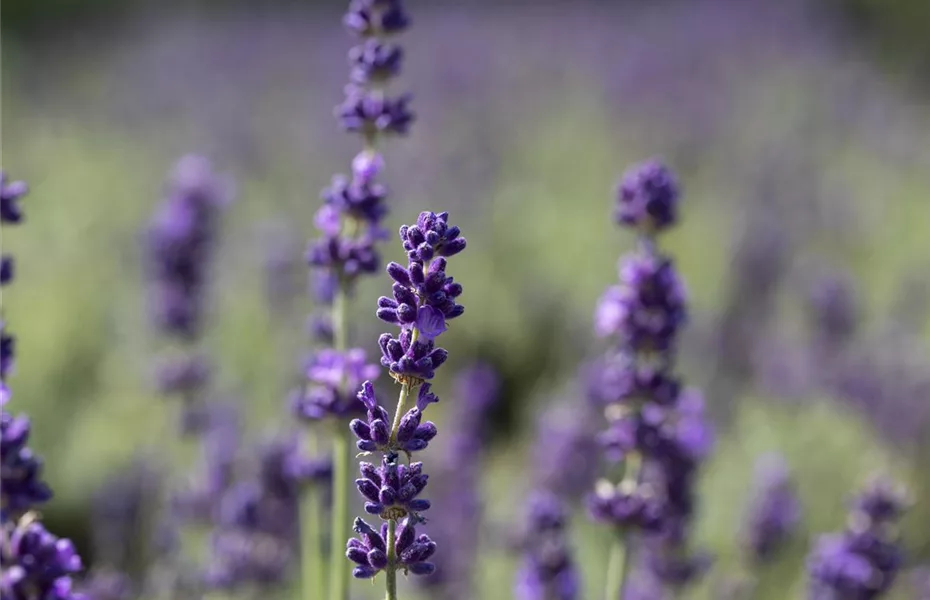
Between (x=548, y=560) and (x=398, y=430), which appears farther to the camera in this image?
(x=548, y=560)

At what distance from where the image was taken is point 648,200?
8.98 feet

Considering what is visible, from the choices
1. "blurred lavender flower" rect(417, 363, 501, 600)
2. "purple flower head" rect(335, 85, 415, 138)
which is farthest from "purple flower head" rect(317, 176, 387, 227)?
"blurred lavender flower" rect(417, 363, 501, 600)

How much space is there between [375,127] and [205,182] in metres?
2.24

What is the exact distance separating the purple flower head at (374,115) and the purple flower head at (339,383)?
50cm

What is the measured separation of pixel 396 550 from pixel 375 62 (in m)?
1.22

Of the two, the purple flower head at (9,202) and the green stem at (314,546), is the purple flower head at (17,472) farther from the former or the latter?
the green stem at (314,546)

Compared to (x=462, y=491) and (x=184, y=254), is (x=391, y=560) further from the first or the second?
(x=184, y=254)

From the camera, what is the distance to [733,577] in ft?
12.0

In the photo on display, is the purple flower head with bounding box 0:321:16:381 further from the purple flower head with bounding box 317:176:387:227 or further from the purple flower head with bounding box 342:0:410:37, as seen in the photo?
the purple flower head with bounding box 342:0:410:37


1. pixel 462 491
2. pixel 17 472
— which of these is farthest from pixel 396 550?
pixel 462 491

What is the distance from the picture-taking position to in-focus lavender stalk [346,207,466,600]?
1.58 metres

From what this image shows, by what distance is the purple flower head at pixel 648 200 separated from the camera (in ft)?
9.00

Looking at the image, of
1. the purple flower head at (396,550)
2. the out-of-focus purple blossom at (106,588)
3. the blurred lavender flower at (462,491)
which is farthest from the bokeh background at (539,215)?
the purple flower head at (396,550)

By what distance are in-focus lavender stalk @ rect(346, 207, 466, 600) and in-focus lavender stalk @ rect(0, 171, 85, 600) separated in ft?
1.63
